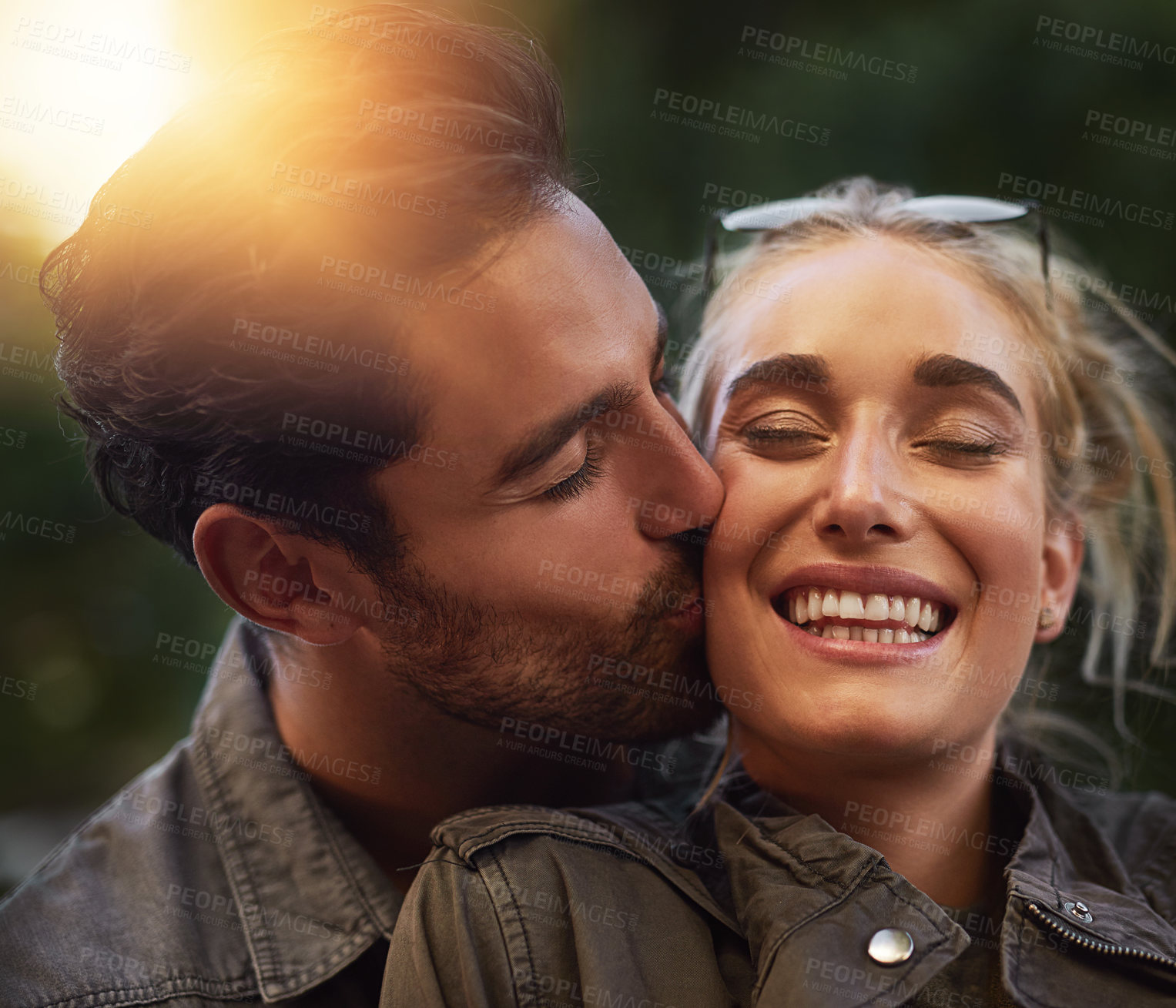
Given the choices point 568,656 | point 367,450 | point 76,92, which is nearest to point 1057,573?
point 568,656

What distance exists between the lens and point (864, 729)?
53.9 inches

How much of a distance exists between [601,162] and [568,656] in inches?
58.1

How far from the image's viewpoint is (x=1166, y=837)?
68.3 inches

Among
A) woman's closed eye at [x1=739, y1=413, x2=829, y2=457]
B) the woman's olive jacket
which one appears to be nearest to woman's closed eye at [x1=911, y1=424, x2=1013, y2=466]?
woman's closed eye at [x1=739, y1=413, x2=829, y2=457]

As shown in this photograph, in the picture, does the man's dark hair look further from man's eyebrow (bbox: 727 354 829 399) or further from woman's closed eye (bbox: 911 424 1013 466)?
woman's closed eye (bbox: 911 424 1013 466)

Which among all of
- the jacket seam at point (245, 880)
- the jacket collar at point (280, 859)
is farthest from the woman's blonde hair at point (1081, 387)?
the jacket seam at point (245, 880)

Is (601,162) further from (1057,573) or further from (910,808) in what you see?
(910,808)

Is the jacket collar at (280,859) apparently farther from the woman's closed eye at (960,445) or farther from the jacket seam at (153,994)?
the woman's closed eye at (960,445)

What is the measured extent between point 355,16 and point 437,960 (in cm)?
151

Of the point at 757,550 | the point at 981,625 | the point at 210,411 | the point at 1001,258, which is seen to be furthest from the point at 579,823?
the point at 1001,258

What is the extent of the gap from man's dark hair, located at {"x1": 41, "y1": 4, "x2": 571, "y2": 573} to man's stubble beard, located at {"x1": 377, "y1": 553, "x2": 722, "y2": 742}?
0.43 ft

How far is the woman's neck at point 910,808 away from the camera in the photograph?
1512 millimetres

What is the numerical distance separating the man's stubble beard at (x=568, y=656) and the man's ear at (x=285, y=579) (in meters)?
0.08

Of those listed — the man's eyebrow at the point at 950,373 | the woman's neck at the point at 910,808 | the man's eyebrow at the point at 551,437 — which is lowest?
the woman's neck at the point at 910,808
